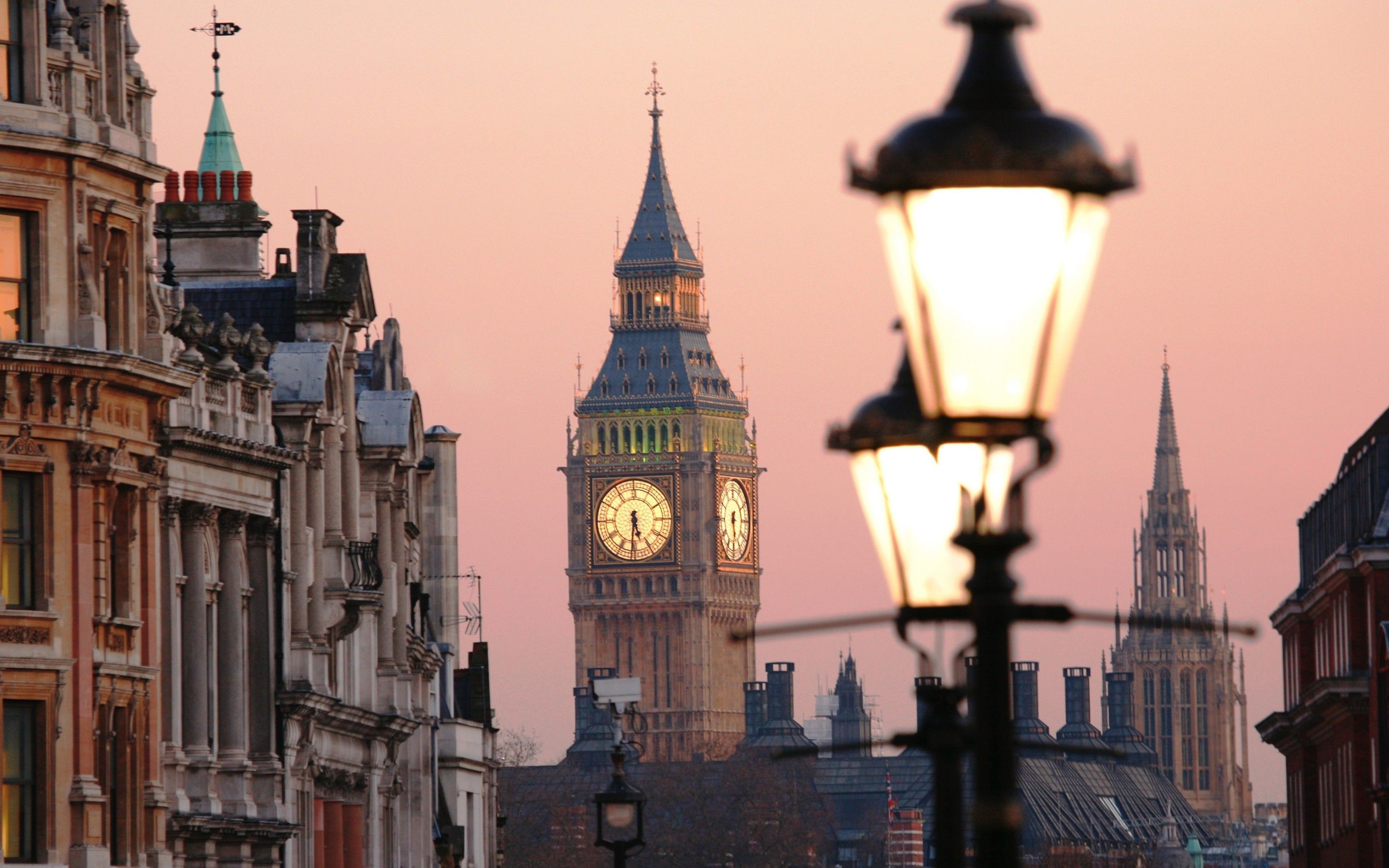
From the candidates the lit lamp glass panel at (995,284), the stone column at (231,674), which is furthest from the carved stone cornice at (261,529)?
the lit lamp glass panel at (995,284)

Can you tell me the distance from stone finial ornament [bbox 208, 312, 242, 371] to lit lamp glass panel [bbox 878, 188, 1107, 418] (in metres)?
39.4

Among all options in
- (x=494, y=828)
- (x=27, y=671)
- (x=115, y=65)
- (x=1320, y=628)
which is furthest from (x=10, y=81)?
(x=1320, y=628)

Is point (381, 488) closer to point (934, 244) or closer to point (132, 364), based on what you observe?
point (132, 364)

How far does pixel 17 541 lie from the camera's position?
40906 mm

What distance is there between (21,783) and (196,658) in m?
8.29

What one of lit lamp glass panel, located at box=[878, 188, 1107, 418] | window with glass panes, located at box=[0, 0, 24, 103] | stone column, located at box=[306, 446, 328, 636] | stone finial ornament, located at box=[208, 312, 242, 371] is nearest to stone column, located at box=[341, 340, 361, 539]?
stone column, located at box=[306, 446, 328, 636]

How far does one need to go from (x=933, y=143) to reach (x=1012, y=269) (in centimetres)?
49

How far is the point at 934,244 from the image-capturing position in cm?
1087

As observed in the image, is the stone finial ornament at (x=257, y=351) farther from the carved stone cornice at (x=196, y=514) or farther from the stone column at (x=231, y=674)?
the carved stone cornice at (x=196, y=514)

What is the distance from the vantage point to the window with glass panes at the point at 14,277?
4112 centimetres

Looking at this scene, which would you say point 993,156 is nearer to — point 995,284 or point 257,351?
point 995,284

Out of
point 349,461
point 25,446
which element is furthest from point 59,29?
point 349,461

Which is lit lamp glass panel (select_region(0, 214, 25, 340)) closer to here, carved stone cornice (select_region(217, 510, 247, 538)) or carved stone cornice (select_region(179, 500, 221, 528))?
carved stone cornice (select_region(179, 500, 221, 528))

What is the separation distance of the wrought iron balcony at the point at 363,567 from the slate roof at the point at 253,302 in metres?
3.59
